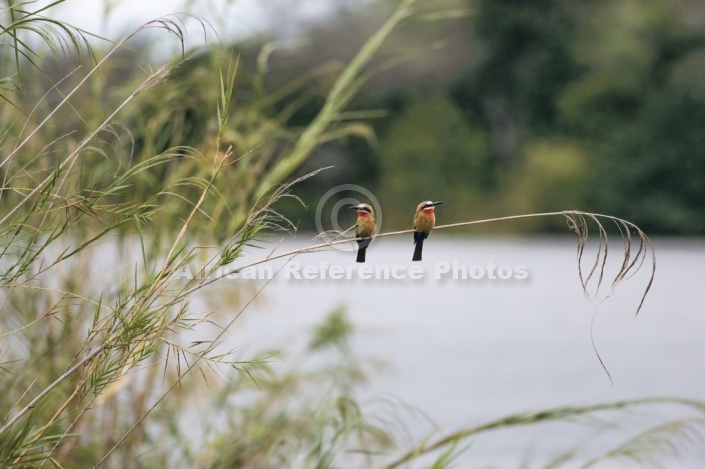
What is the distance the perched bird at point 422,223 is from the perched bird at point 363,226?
0.04 meters

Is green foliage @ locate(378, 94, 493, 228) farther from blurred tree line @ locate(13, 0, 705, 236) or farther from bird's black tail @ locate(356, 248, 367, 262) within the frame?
bird's black tail @ locate(356, 248, 367, 262)

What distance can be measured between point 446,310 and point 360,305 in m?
0.91

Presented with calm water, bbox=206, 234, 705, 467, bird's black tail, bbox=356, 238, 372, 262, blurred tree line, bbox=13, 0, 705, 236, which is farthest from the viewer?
blurred tree line, bbox=13, 0, 705, 236

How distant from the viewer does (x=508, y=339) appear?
8.62 m

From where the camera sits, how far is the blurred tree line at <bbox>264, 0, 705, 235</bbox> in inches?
567

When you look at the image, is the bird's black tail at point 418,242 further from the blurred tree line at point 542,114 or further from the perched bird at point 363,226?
the blurred tree line at point 542,114

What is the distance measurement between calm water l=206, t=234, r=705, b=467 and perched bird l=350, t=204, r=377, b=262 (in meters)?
2.03

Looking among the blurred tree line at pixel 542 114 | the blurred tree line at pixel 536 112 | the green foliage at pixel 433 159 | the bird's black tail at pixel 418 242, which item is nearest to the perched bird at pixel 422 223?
the bird's black tail at pixel 418 242

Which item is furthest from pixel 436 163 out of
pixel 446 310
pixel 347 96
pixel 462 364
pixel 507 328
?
pixel 347 96

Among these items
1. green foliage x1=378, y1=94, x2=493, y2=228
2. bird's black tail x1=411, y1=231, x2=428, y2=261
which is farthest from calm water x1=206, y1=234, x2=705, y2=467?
bird's black tail x1=411, y1=231, x2=428, y2=261

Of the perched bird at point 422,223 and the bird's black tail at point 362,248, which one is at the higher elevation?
the perched bird at point 422,223

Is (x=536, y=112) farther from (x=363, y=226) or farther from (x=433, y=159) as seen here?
(x=363, y=226)

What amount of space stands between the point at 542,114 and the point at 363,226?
15974mm

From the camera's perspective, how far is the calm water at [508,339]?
5535 mm
